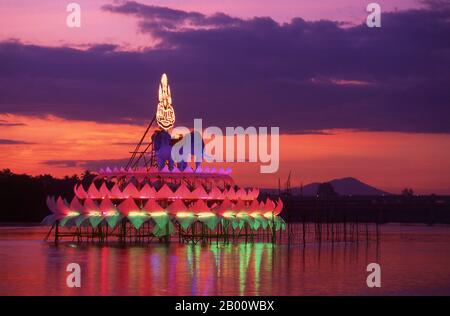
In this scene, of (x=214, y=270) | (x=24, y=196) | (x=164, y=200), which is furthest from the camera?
(x=24, y=196)

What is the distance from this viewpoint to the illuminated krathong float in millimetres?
56781

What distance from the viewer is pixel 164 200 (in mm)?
59375

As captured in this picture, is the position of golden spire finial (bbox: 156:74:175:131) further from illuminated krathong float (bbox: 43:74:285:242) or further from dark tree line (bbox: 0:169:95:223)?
dark tree line (bbox: 0:169:95:223)

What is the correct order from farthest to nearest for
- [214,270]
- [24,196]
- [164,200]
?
[24,196] < [164,200] < [214,270]

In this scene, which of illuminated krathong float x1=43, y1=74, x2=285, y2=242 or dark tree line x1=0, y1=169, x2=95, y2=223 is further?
dark tree line x1=0, y1=169, x2=95, y2=223

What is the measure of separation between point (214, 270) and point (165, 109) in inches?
872

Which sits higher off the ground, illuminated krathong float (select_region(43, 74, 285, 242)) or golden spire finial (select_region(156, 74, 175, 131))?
golden spire finial (select_region(156, 74, 175, 131))

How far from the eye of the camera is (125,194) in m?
57.5

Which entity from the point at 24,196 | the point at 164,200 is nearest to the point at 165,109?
the point at 164,200

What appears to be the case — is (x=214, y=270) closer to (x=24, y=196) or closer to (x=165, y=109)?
(x=165, y=109)

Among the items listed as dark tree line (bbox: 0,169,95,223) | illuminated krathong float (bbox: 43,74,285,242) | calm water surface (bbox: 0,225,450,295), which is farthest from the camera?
dark tree line (bbox: 0,169,95,223)

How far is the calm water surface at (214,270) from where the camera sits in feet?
120

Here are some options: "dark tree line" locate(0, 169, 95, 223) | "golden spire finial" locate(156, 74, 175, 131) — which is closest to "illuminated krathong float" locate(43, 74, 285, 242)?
"golden spire finial" locate(156, 74, 175, 131)
